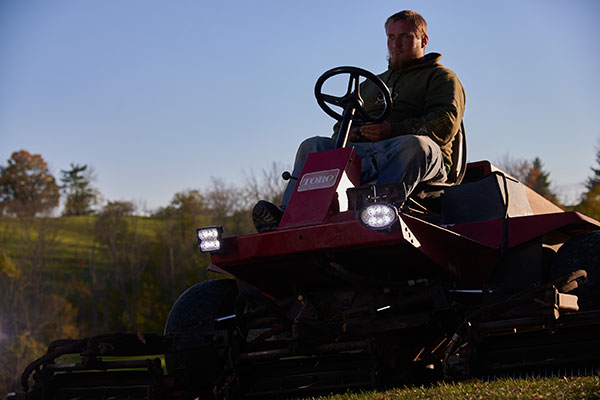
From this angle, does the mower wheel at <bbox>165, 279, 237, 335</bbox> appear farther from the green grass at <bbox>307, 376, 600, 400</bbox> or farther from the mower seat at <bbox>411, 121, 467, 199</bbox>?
the mower seat at <bbox>411, 121, 467, 199</bbox>

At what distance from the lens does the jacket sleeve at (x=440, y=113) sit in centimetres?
582

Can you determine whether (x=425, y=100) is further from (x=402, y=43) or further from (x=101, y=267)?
(x=101, y=267)

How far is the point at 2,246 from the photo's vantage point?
197 ft

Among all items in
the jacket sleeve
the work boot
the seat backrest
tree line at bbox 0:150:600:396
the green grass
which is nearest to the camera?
the green grass

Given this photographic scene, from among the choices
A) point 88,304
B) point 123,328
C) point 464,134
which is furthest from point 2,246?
point 464,134

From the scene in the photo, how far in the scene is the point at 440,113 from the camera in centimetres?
590

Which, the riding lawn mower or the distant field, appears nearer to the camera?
the riding lawn mower

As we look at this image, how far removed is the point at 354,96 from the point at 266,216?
4.30ft

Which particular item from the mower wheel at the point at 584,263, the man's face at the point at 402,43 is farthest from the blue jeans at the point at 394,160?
the man's face at the point at 402,43

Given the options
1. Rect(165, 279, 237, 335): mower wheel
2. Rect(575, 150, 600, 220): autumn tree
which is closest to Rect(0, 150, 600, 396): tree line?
Rect(575, 150, 600, 220): autumn tree

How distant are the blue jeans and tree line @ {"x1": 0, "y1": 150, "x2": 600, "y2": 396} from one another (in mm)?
36411

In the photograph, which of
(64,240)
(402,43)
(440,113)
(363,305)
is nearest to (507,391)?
(363,305)

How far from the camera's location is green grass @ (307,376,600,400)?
12.2 ft

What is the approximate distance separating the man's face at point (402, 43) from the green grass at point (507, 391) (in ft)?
10.2
